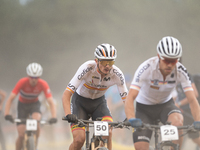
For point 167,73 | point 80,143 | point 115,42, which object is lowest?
point 80,143

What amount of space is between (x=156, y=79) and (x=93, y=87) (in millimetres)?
1094

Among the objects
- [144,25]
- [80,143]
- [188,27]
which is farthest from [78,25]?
[80,143]

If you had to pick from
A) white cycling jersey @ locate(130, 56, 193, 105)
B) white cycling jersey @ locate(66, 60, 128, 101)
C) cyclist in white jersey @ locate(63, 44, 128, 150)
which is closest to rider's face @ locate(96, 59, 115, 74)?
cyclist in white jersey @ locate(63, 44, 128, 150)

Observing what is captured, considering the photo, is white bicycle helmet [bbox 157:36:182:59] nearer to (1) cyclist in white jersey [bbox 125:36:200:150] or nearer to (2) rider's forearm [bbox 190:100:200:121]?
(1) cyclist in white jersey [bbox 125:36:200:150]

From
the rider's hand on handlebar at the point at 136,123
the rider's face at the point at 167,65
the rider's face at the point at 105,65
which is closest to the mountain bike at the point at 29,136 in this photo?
the rider's face at the point at 105,65

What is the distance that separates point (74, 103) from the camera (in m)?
4.87

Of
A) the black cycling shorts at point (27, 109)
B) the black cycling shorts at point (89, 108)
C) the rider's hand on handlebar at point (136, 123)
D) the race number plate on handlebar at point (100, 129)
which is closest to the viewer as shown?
the rider's hand on handlebar at point (136, 123)

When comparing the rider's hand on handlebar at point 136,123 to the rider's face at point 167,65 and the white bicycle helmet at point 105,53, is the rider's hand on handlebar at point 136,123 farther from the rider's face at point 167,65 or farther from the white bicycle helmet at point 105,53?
the white bicycle helmet at point 105,53

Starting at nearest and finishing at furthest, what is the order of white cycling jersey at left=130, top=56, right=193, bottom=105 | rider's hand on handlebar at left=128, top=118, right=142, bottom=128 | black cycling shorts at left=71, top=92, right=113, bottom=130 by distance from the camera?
rider's hand on handlebar at left=128, top=118, right=142, bottom=128 < white cycling jersey at left=130, top=56, right=193, bottom=105 < black cycling shorts at left=71, top=92, right=113, bottom=130

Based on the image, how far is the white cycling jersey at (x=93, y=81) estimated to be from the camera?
4473mm

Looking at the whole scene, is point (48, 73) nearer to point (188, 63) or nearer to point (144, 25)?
point (144, 25)

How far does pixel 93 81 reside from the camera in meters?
4.67

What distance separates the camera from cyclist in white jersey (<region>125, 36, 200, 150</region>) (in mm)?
Answer: 3771

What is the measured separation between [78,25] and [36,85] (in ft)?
15.6
